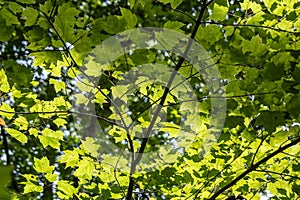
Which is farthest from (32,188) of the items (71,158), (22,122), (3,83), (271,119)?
(271,119)

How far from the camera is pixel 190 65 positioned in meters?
2.03

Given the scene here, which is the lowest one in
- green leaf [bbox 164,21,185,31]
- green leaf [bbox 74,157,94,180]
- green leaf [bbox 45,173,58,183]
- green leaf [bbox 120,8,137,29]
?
green leaf [bbox 45,173,58,183]

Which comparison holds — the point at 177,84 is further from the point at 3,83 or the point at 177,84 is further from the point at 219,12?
the point at 3,83

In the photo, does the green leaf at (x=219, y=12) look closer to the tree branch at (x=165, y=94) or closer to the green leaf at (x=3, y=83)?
the tree branch at (x=165, y=94)

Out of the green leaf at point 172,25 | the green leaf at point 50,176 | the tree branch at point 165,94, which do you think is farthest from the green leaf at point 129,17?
the green leaf at point 50,176

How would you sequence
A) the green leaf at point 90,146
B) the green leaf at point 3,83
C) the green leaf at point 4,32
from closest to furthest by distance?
1. the green leaf at point 4,32
2. the green leaf at point 3,83
3. the green leaf at point 90,146

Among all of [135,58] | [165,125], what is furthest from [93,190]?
[135,58]

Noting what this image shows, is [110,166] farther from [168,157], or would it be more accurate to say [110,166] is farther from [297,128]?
[297,128]

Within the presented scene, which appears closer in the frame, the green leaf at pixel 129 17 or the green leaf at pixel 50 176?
the green leaf at pixel 129 17

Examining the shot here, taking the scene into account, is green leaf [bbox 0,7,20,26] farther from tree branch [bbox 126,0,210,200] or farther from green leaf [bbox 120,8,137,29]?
tree branch [bbox 126,0,210,200]

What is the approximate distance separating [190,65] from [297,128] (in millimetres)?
617

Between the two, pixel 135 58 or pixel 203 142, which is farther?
pixel 203 142

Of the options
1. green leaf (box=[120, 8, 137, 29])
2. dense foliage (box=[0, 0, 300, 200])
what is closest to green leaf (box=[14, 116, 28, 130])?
dense foliage (box=[0, 0, 300, 200])

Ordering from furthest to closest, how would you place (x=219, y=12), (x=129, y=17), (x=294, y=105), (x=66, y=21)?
(x=219, y=12), (x=129, y=17), (x=66, y=21), (x=294, y=105)
